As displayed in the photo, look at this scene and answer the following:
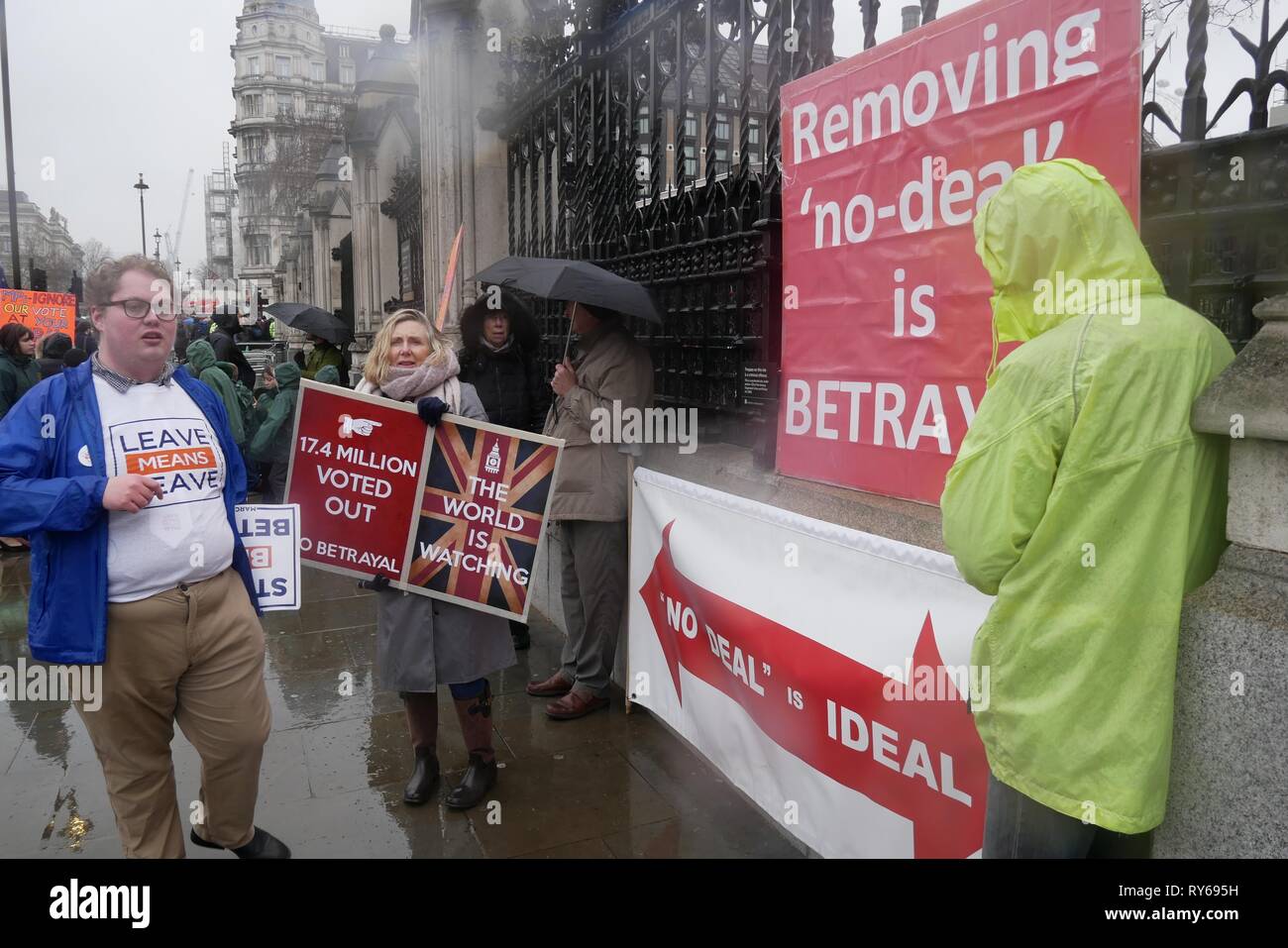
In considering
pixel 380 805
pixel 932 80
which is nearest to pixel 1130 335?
pixel 932 80

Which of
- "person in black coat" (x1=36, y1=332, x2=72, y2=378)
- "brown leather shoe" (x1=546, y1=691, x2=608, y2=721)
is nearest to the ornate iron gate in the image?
"brown leather shoe" (x1=546, y1=691, x2=608, y2=721)

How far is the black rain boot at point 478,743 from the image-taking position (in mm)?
4066

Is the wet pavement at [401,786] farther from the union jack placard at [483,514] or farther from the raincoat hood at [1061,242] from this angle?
the raincoat hood at [1061,242]

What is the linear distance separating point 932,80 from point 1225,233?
1.14 meters

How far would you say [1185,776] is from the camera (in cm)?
212

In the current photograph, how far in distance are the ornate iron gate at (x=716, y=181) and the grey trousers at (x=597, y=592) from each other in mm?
813

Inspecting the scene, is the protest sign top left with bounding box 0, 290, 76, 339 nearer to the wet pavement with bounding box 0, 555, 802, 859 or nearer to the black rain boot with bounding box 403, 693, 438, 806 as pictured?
the wet pavement with bounding box 0, 555, 802, 859

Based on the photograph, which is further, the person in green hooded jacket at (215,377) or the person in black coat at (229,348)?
the person in black coat at (229,348)

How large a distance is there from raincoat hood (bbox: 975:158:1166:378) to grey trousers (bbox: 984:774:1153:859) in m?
0.99

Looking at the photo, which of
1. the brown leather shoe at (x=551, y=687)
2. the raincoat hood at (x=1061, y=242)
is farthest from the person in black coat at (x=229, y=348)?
the raincoat hood at (x=1061, y=242)

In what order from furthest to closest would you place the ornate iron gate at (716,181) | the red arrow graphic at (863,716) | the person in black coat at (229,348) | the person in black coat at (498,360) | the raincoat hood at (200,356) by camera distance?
1. the person in black coat at (229,348)
2. the raincoat hood at (200,356)
3. the person in black coat at (498,360)
4. the red arrow graphic at (863,716)
5. the ornate iron gate at (716,181)

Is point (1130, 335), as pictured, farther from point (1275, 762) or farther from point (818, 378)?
point (818, 378)

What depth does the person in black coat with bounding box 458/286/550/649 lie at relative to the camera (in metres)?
5.89

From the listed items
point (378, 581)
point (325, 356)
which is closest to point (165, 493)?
point (378, 581)
